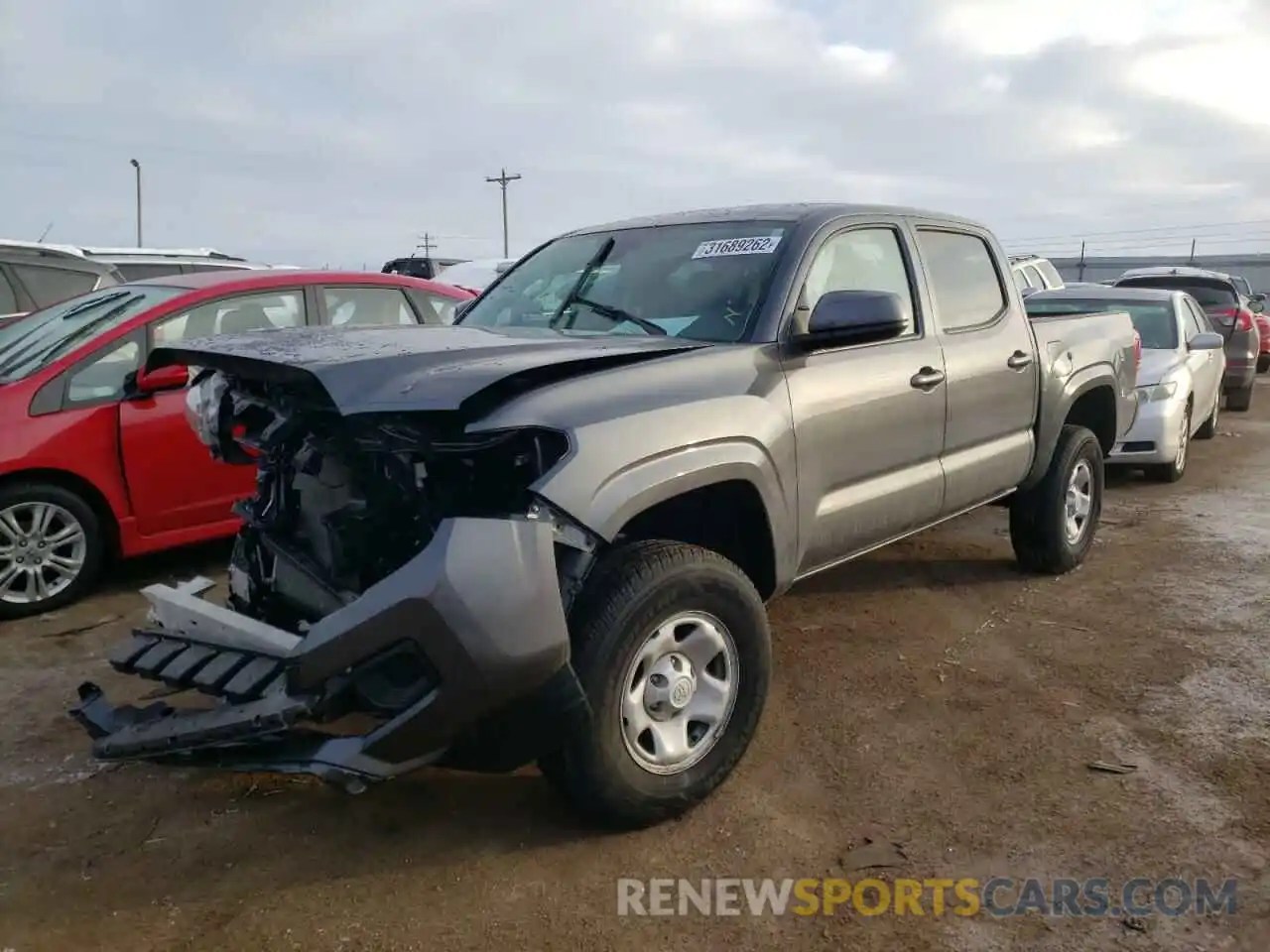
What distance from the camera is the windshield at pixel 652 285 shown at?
3.64 m

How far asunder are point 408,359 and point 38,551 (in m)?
2.98

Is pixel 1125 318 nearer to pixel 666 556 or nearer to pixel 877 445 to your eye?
pixel 877 445

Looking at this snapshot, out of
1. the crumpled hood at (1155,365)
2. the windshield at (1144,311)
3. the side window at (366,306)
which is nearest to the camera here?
the side window at (366,306)

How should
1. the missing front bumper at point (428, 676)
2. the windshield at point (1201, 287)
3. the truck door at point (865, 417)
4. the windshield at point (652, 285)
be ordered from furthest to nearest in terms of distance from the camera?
the windshield at point (1201, 287), the windshield at point (652, 285), the truck door at point (865, 417), the missing front bumper at point (428, 676)

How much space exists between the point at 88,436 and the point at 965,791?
13.6 ft

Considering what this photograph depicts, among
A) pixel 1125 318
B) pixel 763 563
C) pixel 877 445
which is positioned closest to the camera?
pixel 763 563

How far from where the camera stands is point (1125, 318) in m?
5.98

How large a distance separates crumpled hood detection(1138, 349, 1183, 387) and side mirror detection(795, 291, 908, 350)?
5528 mm

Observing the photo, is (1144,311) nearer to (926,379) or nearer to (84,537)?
(926,379)

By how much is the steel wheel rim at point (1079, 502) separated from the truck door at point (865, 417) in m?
1.59

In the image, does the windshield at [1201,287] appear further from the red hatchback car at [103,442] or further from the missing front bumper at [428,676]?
the missing front bumper at [428,676]

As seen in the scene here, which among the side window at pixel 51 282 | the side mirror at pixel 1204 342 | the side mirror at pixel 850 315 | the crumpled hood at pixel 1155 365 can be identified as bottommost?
the crumpled hood at pixel 1155 365

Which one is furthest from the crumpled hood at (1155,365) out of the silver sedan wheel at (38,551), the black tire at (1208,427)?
the silver sedan wheel at (38,551)

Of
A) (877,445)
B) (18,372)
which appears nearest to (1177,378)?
(877,445)
